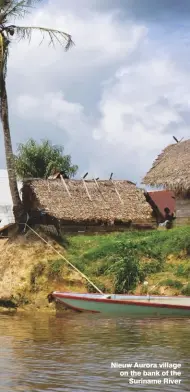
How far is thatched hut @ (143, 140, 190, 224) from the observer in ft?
87.8

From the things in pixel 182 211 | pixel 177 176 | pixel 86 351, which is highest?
pixel 177 176

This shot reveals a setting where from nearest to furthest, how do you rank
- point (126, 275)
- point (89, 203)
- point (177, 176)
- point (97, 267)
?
point (126, 275) < point (97, 267) < point (177, 176) < point (89, 203)

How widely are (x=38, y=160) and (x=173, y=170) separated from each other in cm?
1997

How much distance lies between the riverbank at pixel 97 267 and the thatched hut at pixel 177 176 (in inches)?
202

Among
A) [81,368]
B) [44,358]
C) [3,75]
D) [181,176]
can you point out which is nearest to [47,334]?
[44,358]

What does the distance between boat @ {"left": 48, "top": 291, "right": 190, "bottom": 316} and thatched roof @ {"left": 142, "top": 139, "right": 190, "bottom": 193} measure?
32.4ft

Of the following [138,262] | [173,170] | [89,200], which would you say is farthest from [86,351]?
[89,200]

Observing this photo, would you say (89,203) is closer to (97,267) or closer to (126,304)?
(97,267)

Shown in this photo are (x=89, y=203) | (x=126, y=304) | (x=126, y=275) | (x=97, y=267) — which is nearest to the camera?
(x=126, y=304)

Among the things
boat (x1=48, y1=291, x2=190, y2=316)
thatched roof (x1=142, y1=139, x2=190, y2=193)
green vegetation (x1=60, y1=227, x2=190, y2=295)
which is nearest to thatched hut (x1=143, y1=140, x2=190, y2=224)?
thatched roof (x1=142, y1=139, x2=190, y2=193)

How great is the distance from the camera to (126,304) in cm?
1678

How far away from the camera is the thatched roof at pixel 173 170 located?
2667 cm

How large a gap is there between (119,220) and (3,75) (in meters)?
10.2

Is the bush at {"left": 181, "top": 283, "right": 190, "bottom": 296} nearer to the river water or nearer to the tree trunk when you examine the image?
the river water
